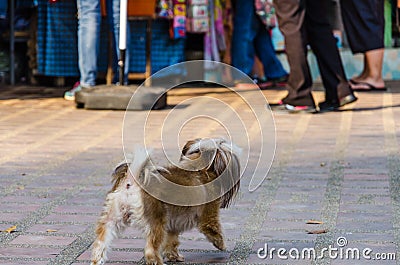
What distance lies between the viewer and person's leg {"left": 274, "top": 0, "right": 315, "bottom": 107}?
7473mm

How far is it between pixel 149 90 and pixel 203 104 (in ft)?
1.46

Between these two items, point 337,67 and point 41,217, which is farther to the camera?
point 337,67

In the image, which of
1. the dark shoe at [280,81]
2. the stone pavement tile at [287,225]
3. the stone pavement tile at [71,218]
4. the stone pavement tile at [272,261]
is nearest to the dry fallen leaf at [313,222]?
the stone pavement tile at [287,225]

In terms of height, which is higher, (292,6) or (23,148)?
(292,6)

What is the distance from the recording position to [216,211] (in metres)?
3.61

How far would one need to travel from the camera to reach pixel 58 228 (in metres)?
4.09

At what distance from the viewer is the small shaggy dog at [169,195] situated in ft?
10.9

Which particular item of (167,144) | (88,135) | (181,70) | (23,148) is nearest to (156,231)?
(167,144)

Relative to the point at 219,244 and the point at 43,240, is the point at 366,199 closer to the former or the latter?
the point at 219,244

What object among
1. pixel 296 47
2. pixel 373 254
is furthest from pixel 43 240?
pixel 296 47

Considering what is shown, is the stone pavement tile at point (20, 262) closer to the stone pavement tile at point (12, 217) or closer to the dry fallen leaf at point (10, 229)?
the dry fallen leaf at point (10, 229)

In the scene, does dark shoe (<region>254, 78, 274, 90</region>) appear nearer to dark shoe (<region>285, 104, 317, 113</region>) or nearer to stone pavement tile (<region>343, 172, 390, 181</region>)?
dark shoe (<region>285, 104, 317, 113</region>)

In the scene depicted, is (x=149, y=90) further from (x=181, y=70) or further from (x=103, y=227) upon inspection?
(x=103, y=227)

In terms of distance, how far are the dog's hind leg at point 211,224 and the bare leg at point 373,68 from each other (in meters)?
6.08
